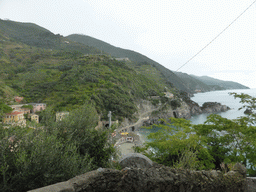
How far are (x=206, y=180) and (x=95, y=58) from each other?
78.6m

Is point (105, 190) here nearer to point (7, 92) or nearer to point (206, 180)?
point (206, 180)

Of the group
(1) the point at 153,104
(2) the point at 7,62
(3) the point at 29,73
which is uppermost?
(2) the point at 7,62

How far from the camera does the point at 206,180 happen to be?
3.46 meters

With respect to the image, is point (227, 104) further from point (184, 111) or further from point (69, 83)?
point (69, 83)

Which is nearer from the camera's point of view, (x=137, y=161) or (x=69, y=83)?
(x=137, y=161)

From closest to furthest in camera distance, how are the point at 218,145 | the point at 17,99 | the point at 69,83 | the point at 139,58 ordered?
the point at 218,145
the point at 17,99
the point at 69,83
the point at 139,58

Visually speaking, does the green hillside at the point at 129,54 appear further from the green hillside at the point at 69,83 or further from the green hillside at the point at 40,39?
the green hillside at the point at 69,83

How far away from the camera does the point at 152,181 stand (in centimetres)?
311

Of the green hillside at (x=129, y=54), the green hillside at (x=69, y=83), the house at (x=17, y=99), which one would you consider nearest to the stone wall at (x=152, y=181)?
the green hillside at (x=69, y=83)

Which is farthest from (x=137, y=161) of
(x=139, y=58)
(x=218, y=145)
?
(x=139, y=58)

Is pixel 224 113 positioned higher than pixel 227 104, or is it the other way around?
pixel 227 104

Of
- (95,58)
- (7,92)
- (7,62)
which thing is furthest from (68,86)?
(7,62)

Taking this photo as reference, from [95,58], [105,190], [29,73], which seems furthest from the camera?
[95,58]

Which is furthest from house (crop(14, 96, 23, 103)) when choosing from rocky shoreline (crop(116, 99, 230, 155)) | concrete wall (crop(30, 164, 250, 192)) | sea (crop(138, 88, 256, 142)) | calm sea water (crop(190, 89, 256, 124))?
calm sea water (crop(190, 89, 256, 124))
